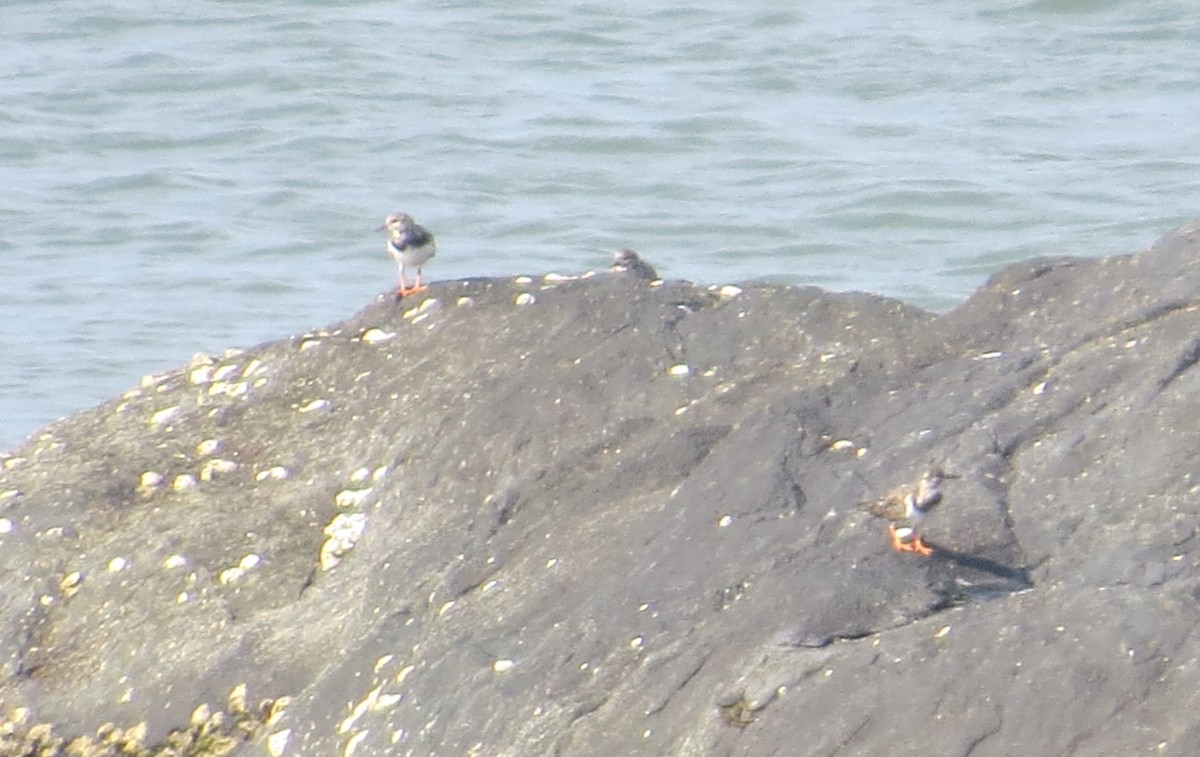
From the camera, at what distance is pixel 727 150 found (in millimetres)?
18797

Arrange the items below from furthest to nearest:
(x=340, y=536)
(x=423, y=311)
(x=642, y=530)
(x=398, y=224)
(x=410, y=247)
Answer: (x=398, y=224) → (x=410, y=247) → (x=423, y=311) → (x=340, y=536) → (x=642, y=530)

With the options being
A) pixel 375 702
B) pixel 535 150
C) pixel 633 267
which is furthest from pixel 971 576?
pixel 535 150

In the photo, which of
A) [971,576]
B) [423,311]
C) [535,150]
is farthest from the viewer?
[535,150]

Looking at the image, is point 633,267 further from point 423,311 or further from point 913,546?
point 913,546

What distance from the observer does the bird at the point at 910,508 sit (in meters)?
5.59

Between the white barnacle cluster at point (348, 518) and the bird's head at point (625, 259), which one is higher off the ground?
the bird's head at point (625, 259)

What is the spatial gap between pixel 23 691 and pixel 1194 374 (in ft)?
12.2

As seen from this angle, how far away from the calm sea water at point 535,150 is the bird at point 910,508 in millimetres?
8173

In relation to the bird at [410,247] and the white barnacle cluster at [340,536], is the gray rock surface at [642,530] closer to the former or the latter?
the white barnacle cluster at [340,536]

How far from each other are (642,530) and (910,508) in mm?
859

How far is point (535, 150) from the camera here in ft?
61.5

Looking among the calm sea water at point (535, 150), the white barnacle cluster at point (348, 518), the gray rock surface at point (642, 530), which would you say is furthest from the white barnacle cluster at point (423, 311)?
the calm sea water at point (535, 150)

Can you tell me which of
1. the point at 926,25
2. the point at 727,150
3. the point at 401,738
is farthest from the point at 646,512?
the point at 926,25

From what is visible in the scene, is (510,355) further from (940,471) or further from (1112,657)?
(1112,657)
